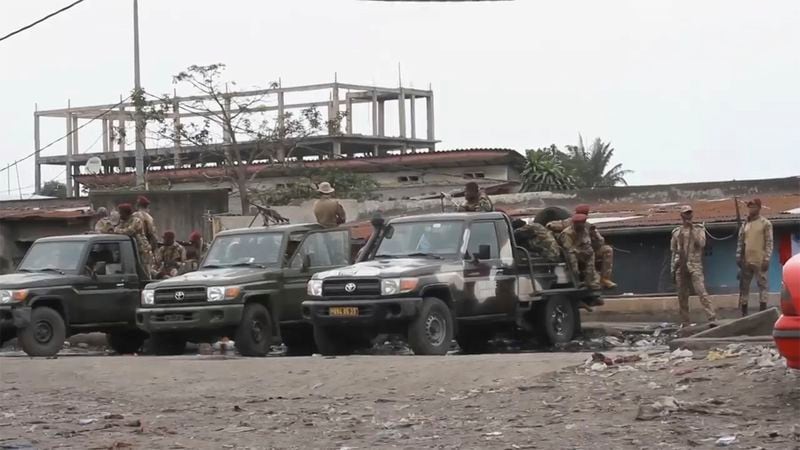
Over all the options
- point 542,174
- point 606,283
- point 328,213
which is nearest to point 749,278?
point 606,283

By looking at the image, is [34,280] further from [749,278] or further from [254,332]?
[749,278]

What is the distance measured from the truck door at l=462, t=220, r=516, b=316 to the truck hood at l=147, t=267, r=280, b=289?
2.87 metres

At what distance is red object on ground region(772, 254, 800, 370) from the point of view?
7461 millimetres

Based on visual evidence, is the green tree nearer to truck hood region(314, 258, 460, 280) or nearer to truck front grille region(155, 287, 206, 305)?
truck front grille region(155, 287, 206, 305)

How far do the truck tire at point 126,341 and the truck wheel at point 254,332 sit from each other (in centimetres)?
288

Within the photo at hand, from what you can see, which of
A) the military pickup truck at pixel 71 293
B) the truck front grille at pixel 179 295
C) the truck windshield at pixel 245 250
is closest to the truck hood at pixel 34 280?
the military pickup truck at pixel 71 293

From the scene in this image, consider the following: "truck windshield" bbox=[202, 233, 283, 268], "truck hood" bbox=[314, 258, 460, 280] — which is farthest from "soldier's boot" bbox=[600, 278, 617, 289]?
"truck windshield" bbox=[202, 233, 283, 268]

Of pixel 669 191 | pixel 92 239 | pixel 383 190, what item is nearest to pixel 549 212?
pixel 92 239

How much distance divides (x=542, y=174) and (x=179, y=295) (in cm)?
3294

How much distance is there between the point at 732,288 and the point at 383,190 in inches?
833

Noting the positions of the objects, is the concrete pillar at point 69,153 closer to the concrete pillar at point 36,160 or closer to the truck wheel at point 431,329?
the concrete pillar at point 36,160

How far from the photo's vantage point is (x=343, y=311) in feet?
44.8

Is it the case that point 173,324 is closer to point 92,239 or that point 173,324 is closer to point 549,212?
point 92,239

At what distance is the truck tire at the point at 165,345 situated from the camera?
52.3 feet
